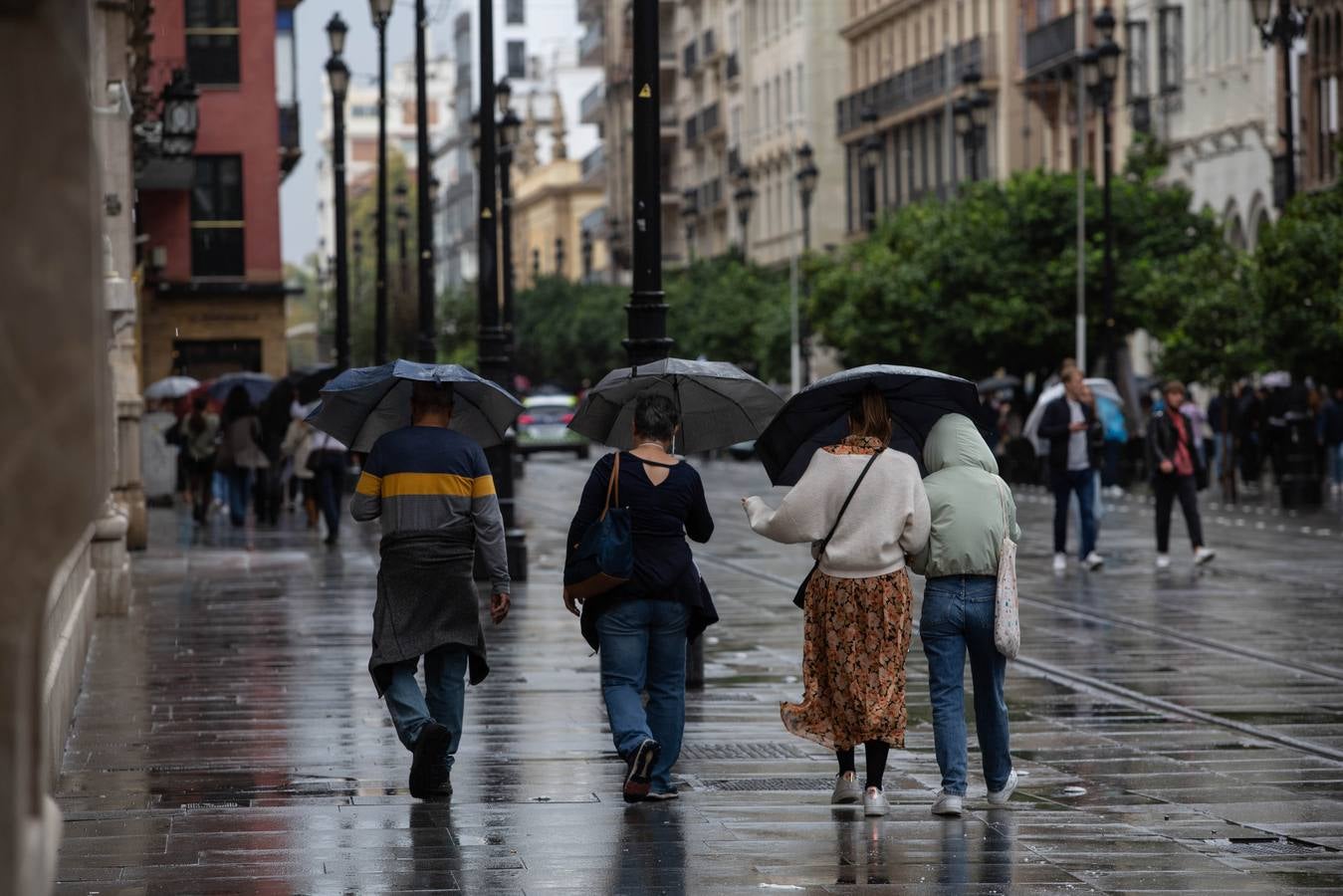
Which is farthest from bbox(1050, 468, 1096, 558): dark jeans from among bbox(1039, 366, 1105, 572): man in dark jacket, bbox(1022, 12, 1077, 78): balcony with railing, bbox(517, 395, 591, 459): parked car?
bbox(517, 395, 591, 459): parked car

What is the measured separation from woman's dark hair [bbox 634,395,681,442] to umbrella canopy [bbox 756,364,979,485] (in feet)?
1.44

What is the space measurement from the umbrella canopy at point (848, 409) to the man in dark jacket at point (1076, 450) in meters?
13.0

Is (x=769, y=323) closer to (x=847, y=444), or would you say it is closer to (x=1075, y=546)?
(x=1075, y=546)

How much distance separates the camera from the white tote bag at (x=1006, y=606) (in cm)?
966

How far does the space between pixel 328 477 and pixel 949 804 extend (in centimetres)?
2106

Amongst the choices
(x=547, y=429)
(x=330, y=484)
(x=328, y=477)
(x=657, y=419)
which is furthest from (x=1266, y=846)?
(x=547, y=429)

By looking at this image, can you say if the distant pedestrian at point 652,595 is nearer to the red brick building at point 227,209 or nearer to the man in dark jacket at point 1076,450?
the man in dark jacket at point 1076,450

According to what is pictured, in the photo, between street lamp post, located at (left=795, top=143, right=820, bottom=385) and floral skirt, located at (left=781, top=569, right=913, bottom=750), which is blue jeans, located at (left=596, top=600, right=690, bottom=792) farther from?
street lamp post, located at (left=795, top=143, right=820, bottom=385)

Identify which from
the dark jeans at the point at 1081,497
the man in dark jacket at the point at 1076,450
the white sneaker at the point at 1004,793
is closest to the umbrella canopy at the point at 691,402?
the white sneaker at the point at 1004,793

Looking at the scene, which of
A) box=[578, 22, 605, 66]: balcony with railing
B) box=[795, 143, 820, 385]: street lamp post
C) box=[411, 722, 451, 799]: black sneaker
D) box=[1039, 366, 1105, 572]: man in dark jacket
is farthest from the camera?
box=[578, 22, 605, 66]: balcony with railing

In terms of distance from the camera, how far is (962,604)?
980 cm

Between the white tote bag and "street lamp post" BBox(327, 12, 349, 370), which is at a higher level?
"street lamp post" BBox(327, 12, 349, 370)

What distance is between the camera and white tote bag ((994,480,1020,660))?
9.66 metres

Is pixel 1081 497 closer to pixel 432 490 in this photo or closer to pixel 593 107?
pixel 432 490
